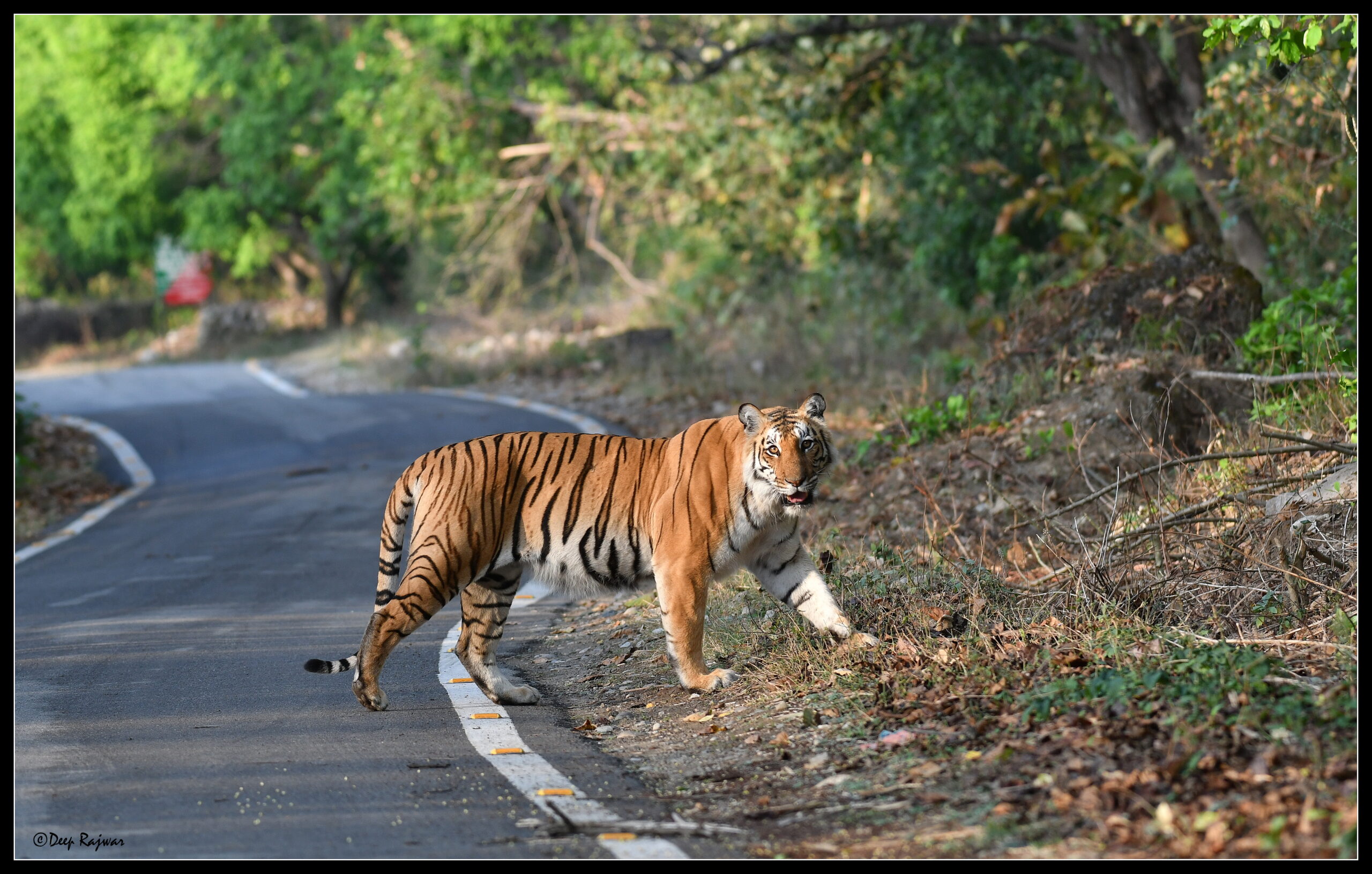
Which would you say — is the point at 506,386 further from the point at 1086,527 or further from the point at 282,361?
the point at 1086,527

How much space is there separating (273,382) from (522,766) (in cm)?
2211

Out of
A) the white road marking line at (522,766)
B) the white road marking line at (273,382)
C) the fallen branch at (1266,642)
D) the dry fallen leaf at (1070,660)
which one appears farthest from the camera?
the white road marking line at (273,382)

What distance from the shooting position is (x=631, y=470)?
7113mm

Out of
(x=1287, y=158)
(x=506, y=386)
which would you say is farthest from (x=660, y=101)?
→ (x=1287, y=158)

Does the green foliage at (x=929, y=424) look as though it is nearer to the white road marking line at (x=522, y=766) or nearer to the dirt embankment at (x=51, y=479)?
the white road marking line at (x=522, y=766)

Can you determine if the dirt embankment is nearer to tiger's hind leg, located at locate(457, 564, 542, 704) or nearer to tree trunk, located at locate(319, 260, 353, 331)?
tiger's hind leg, located at locate(457, 564, 542, 704)

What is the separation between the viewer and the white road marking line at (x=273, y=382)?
2408cm

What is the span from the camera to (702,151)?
1984cm

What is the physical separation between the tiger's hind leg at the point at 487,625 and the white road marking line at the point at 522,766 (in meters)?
0.09

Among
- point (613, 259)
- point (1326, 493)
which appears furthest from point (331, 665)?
point (613, 259)

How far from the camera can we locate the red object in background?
43000 millimetres

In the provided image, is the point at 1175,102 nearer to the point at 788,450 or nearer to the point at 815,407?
the point at 815,407

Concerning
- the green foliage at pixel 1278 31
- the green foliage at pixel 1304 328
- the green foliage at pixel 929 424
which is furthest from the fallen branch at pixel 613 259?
the green foliage at pixel 1278 31

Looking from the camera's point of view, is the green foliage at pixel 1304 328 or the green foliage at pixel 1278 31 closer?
the green foliage at pixel 1278 31
